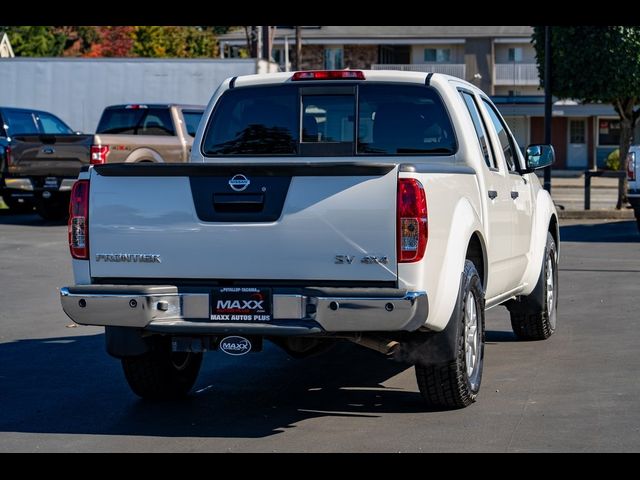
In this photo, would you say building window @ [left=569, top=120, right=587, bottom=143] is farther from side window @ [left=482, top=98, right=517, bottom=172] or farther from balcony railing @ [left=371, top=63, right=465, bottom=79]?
side window @ [left=482, top=98, right=517, bottom=172]

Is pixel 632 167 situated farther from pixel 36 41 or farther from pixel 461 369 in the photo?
pixel 36 41

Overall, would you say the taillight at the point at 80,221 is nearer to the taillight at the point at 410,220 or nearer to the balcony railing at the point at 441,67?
the taillight at the point at 410,220

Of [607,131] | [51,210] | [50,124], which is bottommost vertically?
[607,131]

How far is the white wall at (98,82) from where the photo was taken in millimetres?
30500

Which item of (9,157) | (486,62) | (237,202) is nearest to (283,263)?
(237,202)

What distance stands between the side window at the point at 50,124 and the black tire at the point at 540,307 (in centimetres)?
1686

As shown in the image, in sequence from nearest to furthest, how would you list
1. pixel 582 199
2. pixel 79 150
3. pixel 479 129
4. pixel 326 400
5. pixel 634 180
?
1. pixel 326 400
2. pixel 479 129
3. pixel 634 180
4. pixel 79 150
5. pixel 582 199

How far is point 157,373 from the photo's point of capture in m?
7.89

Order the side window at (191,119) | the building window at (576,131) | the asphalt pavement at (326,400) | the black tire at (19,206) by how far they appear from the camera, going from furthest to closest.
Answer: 1. the building window at (576,131)
2. the black tire at (19,206)
3. the side window at (191,119)
4. the asphalt pavement at (326,400)

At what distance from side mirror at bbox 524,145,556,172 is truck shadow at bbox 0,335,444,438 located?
1.90 metres

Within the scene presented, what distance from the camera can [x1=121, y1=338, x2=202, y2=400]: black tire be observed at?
7.85 meters

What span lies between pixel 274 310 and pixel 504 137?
3437 mm

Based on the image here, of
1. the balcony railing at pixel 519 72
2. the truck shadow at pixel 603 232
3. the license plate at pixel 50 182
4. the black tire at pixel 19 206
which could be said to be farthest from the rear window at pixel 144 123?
the balcony railing at pixel 519 72
